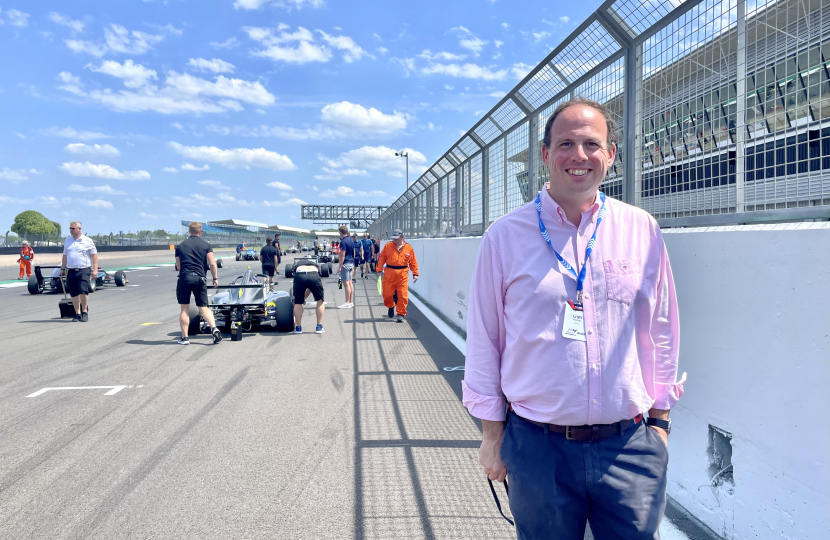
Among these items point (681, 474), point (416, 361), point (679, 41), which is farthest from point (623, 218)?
point (416, 361)

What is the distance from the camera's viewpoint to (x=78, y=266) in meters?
9.88

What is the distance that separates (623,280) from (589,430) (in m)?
0.45

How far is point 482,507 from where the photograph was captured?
3020 mm

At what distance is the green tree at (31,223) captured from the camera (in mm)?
114200

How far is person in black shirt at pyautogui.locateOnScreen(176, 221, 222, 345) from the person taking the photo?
769 cm

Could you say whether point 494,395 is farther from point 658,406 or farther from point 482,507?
point 482,507

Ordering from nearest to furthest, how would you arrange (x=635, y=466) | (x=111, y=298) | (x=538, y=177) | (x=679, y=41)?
(x=635, y=466)
(x=679, y=41)
(x=538, y=177)
(x=111, y=298)

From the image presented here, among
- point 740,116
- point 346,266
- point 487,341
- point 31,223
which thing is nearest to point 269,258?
point 346,266

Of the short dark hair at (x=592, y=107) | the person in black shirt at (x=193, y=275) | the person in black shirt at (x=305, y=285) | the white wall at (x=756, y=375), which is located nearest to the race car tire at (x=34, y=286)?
the person in black shirt at (x=193, y=275)

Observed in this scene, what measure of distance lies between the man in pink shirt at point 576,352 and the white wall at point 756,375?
71 cm

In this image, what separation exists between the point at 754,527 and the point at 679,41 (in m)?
2.53

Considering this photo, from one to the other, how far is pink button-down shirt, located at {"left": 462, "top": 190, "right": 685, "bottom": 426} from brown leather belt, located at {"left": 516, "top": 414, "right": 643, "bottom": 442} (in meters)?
0.03

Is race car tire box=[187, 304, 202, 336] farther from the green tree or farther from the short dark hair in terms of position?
the green tree

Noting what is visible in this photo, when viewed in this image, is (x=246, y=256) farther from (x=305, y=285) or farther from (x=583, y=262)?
(x=583, y=262)
